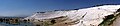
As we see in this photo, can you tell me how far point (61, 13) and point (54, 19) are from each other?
236 cm

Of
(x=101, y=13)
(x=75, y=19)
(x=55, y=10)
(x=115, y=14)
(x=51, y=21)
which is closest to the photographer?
(x=115, y=14)

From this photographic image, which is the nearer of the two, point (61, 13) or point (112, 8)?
point (112, 8)

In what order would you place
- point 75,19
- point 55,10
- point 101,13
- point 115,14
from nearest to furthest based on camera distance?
point 115,14 < point 101,13 < point 75,19 < point 55,10

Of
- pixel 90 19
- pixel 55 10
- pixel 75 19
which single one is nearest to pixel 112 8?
pixel 90 19

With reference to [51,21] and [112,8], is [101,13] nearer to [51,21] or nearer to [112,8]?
[112,8]

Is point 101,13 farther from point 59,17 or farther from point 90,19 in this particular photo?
point 59,17

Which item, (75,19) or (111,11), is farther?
(75,19)

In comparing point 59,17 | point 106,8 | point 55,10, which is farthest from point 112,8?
point 55,10

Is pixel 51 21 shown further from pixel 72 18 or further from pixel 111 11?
pixel 111 11

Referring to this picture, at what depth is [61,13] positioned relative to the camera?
42188 millimetres

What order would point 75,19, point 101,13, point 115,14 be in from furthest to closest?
point 75,19 → point 101,13 → point 115,14

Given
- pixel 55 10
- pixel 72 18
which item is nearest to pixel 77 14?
pixel 72 18

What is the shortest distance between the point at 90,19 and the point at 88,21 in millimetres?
486

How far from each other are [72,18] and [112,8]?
20.9 feet
